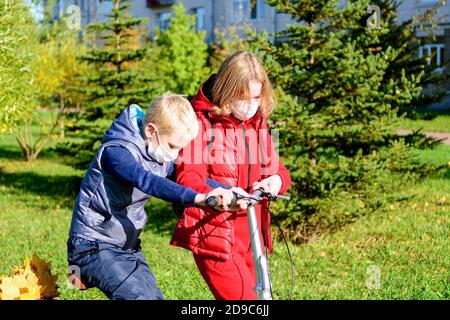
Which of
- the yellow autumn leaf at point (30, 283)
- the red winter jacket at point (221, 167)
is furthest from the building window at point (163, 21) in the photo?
the yellow autumn leaf at point (30, 283)

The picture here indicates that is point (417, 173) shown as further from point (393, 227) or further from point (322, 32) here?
point (322, 32)

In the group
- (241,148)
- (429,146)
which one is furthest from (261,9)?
(241,148)

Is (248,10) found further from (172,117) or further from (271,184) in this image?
(172,117)

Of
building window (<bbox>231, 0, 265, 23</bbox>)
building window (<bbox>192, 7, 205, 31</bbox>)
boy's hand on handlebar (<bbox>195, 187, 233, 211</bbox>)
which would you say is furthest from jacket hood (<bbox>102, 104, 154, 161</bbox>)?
building window (<bbox>192, 7, 205, 31</bbox>)

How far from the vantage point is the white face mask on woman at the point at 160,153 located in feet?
9.96

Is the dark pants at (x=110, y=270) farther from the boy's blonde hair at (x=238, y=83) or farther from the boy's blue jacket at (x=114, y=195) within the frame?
the boy's blonde hair at (x=238, y=83)

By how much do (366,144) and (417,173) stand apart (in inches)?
32.6

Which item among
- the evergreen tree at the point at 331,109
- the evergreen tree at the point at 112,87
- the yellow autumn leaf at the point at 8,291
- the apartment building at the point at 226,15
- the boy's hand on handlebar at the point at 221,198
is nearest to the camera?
the boy's hand on handlebar at the point at 221,198

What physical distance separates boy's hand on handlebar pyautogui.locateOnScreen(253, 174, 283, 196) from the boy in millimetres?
445

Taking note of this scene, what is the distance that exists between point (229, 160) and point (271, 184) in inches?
11.7

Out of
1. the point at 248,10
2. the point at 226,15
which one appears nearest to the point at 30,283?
the point at 248,10

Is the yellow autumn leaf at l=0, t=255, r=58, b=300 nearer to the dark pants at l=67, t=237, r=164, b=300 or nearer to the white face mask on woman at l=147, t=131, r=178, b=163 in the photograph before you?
the dark pants at l=67, t=237, r=164, b=300

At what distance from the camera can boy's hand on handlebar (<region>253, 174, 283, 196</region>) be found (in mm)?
3255

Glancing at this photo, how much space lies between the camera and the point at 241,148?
11.6 ft
